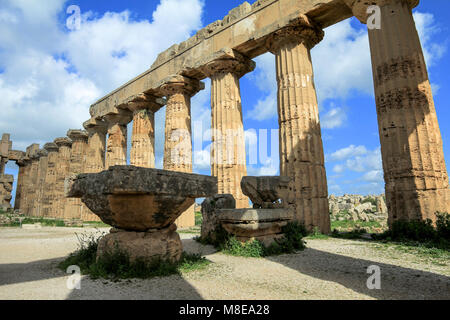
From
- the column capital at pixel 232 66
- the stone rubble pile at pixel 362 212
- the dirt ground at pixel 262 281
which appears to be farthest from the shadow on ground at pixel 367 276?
the stone rubble pile at pixel 362 212

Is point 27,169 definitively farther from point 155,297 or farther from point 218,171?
point 155,297

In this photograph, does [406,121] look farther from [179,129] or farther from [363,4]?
[179,129]

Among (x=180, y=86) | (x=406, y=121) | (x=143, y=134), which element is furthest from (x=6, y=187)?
(x=406, y=121)

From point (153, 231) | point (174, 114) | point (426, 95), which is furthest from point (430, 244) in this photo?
point (174, 114)

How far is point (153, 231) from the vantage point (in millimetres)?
3826

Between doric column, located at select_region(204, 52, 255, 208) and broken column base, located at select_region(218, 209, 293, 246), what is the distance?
193 inches

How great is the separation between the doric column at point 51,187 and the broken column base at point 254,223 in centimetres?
2289

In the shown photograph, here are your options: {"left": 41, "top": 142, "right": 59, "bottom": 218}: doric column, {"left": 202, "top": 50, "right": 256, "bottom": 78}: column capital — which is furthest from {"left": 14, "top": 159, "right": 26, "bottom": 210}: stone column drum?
{"left": 202, "top": 50, "right": 256, "bottom": 78}: column capital

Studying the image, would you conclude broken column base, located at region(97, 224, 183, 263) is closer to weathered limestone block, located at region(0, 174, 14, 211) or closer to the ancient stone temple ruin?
the ancient stone temple ruin

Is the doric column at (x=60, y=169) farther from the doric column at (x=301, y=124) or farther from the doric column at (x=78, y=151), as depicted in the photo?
the doric column at (x=301, y=124)

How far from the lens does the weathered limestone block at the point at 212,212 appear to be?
645 cm

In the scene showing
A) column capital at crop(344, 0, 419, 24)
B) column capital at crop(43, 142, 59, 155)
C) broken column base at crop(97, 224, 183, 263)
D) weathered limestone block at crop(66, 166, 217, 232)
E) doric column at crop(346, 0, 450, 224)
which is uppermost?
column capital at crop(344, 0, 419, 24)

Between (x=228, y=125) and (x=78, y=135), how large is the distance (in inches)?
628

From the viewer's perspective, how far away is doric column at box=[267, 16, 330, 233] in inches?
338
